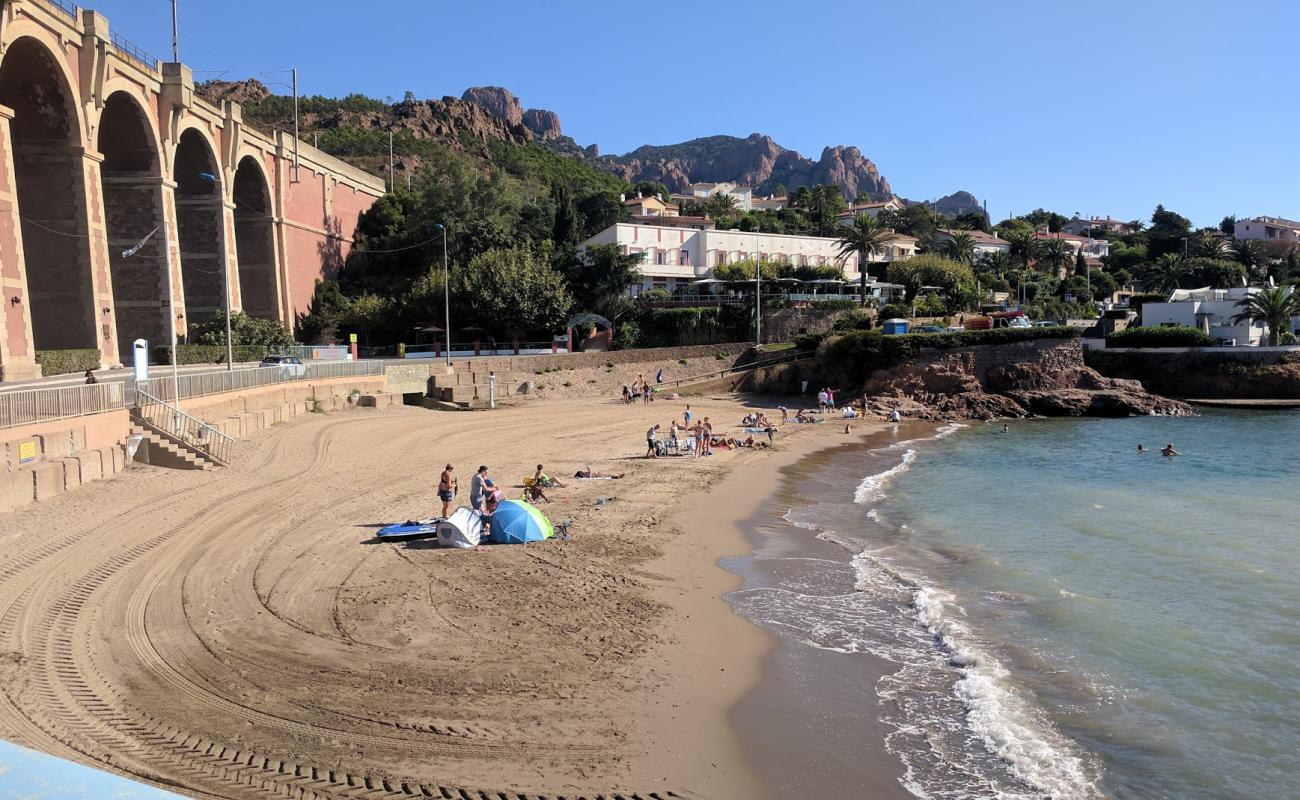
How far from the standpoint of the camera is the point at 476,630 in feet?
38.6

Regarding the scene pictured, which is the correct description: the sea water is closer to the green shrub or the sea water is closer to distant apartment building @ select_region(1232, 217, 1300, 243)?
the green shrub

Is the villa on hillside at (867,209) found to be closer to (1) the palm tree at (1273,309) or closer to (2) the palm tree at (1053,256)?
(2) the palm tree at (1053,256)

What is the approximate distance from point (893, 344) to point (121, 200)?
41758 mm

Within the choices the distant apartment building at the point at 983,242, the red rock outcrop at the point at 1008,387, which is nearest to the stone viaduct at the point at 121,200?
the red rock outcrop at the point at 1008,387

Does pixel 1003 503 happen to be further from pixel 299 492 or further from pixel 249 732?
pixel 249 732

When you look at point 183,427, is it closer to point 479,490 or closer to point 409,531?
point 409,531

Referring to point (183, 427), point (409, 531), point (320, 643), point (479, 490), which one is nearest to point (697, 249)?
point (183, 427)

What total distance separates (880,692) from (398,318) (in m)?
48.9

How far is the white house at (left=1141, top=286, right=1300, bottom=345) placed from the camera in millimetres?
60062

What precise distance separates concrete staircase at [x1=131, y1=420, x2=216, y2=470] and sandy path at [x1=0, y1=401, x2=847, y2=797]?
79 cm

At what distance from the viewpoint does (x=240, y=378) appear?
28.1 m

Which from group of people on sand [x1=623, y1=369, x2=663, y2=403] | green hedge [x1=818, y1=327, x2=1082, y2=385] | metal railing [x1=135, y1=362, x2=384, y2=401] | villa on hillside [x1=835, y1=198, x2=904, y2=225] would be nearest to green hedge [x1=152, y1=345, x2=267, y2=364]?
metal railing [x1=135, y1=362, x2=384, y2=401]

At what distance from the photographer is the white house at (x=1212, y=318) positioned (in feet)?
197

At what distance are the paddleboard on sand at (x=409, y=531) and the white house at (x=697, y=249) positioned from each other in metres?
47.2
